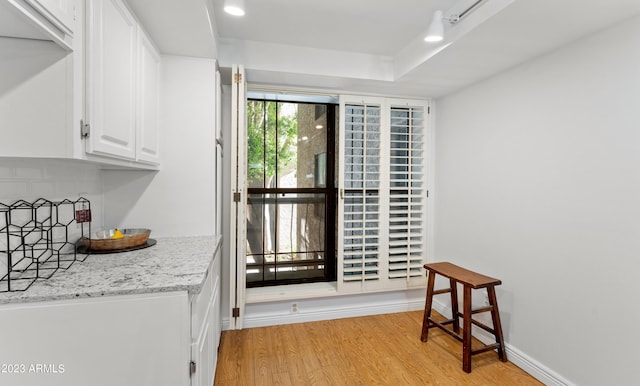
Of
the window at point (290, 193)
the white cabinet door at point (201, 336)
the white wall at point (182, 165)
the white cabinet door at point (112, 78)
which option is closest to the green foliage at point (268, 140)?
the window at point (290, 193)

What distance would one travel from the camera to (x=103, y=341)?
1.07 meters

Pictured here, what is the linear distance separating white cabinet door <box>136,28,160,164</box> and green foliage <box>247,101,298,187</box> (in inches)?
39.9

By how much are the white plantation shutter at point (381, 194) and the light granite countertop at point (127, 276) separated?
153 centimetres

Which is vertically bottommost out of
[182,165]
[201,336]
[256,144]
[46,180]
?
[201,336]

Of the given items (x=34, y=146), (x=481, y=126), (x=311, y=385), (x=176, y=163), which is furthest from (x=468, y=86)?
(x=34, y=146)

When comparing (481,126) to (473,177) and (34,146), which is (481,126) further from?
(34,146)

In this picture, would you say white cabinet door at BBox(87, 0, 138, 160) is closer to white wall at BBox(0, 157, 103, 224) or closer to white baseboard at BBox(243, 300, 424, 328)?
white wall at BBox(0, 157, 103, 224)

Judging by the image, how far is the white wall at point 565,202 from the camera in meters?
1.53

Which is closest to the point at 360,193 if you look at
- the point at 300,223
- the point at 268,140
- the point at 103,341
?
the point at 300,223

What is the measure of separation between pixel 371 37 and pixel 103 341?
2.39 m

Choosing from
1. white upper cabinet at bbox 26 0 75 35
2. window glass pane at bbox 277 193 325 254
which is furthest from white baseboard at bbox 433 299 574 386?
white upper cabinet at bbox 26 0 75 35

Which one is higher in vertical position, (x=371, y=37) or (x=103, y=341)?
(x=371, y=37)

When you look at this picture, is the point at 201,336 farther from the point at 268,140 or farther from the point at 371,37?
the point at 371,37

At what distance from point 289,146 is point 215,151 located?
0.99 metres
